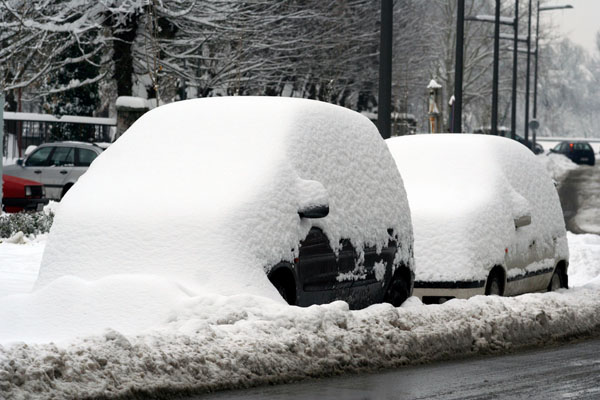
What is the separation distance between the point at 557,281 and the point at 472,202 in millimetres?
2690

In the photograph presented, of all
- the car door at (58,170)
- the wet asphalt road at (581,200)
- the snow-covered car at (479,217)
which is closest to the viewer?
the snow-covered car at (479,217)

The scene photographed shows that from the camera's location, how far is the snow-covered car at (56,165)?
97.3 ft

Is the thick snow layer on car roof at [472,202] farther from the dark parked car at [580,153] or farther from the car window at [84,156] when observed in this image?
the dark parked car at [580,153]

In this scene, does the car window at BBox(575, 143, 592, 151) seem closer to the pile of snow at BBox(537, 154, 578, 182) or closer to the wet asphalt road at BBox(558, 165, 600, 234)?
the pile of snow at BBox(537, 154, 578, 182)

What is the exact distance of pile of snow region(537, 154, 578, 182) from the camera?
56503mm

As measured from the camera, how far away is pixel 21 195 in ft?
77.7

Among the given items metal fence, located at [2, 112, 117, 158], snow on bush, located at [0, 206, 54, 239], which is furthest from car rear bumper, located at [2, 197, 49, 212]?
metal fence, located at [2, 112, 117, 158]

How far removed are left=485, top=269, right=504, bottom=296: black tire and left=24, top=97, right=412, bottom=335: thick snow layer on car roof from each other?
1654 mm

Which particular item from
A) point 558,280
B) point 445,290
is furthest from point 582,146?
point 445,290

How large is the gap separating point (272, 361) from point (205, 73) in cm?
2986

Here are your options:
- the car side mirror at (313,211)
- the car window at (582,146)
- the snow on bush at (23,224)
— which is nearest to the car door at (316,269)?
the car side mirror at (313,211)

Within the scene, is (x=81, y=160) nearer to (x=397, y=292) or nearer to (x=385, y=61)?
(x=385, y=61)

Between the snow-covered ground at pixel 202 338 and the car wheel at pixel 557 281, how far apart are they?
3.58m

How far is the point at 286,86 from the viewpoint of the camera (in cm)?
4675
